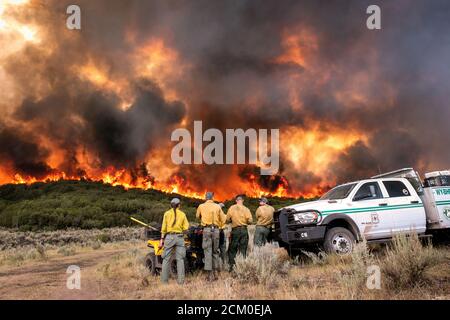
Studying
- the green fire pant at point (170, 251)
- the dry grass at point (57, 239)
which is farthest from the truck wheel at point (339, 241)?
the dry grass at point (57, 239)

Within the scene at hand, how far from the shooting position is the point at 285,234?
10.5 meters

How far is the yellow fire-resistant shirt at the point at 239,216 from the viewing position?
11320mm

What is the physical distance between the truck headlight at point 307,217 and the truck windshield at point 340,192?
1.23m

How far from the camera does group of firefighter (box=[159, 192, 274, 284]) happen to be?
9.89 m

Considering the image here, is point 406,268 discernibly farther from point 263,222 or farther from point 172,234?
point 172,234

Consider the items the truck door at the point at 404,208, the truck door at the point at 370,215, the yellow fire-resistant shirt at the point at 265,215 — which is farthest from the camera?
the yellow fire-resistant shirt at the point at 265,215

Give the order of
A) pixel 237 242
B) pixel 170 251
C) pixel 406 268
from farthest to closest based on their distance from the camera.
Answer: pixel 237 242
pixel 170 251
pixel 406 268

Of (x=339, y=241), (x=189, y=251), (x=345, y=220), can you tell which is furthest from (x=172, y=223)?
(x=345, y=220)

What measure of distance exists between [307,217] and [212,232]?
8.52 ft

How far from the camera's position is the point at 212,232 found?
1077 centimetres

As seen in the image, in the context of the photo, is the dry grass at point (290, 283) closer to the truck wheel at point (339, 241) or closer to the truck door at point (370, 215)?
the truck wheel at point (339, 241)
